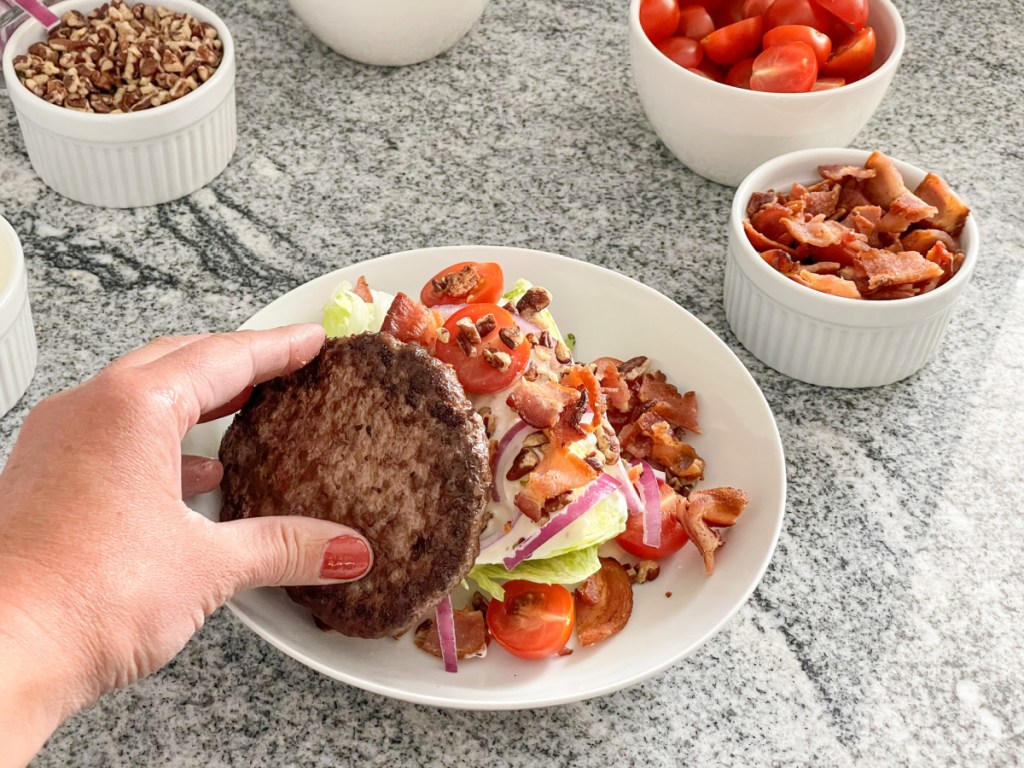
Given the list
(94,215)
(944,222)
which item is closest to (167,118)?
(94,215)

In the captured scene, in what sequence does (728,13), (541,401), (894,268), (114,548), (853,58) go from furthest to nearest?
1. (728,13)
2. (853,58)
3. (894,268)
4. (541,401)
5. (114,548)

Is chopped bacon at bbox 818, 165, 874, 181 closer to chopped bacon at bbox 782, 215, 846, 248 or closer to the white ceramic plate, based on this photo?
chopped bacon at bbox 782, 215, 846, 248

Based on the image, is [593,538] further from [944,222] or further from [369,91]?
[369,91]

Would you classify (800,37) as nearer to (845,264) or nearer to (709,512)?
(845,264)

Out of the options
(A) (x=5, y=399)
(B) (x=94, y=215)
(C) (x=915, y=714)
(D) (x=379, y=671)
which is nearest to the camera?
(D) (x=379, y=671)

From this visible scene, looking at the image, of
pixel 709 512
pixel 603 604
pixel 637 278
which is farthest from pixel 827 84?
pixel 603 604

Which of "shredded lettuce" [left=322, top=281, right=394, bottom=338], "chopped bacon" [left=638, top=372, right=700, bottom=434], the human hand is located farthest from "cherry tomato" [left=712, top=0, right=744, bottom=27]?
the human hand

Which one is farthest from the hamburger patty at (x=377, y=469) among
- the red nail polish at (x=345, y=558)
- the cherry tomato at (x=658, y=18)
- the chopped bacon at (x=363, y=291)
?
the cherry tomato at (x=658, y=18)
